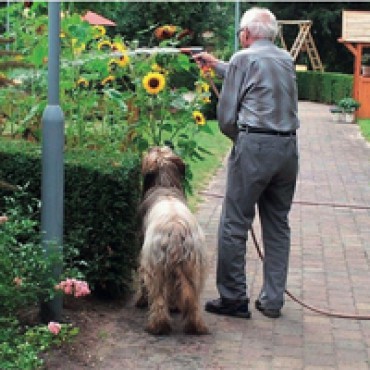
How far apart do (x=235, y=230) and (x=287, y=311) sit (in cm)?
86

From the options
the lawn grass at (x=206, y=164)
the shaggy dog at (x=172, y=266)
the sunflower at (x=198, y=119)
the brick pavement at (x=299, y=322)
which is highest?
the sunflower at (x=198, y=119)

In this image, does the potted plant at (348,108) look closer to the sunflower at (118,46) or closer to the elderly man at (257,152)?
the sunflower at (118,46)

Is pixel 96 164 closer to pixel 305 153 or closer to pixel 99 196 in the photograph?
pixel 99 196

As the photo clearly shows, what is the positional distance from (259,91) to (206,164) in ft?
28.2

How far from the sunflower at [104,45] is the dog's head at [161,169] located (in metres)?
1.89

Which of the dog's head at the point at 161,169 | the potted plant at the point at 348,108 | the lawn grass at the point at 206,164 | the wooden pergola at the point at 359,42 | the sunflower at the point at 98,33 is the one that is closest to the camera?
the dog's head at the point at 161,169

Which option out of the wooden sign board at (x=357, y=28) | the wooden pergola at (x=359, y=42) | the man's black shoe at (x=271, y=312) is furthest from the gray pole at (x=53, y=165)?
the wooden sign board at (x=357, y=28)

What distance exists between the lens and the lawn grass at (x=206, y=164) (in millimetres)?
10922

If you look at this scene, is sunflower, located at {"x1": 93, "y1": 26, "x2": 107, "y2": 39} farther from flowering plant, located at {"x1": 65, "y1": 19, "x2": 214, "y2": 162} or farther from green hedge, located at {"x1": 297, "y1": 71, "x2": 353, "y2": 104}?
green hedge, located at {"x1": 297, "y1": 71, "x2": 353, "y2": 104}

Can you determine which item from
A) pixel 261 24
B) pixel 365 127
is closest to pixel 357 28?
pixel 365 127

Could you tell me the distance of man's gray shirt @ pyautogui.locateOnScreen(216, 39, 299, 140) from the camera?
5.53 meters

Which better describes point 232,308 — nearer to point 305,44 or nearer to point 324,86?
point 324,86

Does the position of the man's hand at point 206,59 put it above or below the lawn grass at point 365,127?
above

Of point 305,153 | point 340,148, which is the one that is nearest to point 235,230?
point 305,153
